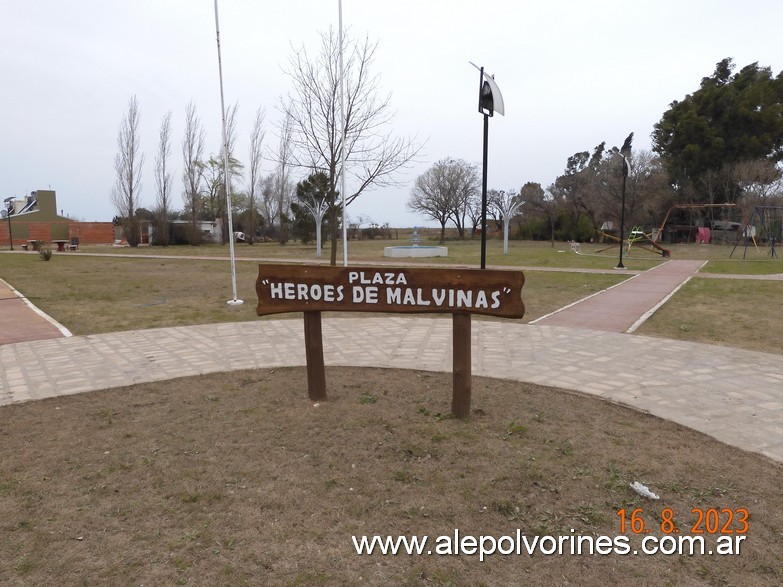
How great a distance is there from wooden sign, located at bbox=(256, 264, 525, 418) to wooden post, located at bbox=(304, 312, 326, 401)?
2 centimetres

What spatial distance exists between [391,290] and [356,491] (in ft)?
5.31

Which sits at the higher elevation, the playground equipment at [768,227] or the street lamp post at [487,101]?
the street lamp post at [487,101]

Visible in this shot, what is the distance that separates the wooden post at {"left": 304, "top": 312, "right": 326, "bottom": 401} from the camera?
454 centimetres

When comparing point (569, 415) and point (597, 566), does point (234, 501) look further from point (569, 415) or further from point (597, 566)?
point (569, 415)

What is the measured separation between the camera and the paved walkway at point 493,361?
180 inches

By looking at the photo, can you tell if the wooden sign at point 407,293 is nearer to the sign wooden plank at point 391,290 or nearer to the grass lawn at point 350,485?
the sign wooden plank at point 391,290

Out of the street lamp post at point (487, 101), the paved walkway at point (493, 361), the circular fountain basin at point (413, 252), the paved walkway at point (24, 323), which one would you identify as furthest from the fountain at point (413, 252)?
the street lamp post at point (487, 101)

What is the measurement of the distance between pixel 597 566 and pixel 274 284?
121 inches

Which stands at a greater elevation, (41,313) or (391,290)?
(391,290)

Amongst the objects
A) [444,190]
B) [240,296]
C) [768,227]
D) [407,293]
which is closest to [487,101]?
[407,293]

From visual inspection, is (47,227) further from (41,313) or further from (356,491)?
(356,491)

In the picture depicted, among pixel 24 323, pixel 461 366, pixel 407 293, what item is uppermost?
pixel 407 293

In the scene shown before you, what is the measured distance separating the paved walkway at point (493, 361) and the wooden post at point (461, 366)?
538mm

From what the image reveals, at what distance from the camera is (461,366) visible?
412 centimetres
